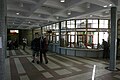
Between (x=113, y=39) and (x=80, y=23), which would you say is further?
(x=80, y=23)

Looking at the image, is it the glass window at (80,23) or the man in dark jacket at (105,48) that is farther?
the glass window at (80,23)

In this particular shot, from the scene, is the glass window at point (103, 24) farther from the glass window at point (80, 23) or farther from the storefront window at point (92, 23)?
the glass window at point (80, 23)

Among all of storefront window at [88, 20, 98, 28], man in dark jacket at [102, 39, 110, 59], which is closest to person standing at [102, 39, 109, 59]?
man in dark jacket at [102, 39, 110, 59]

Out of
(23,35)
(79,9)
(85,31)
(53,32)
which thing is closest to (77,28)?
(85,31)

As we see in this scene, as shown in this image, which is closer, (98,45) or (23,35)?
(98,45)

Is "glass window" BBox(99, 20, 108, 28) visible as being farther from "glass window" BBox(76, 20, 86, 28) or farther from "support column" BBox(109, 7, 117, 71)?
"support column" BBox(109, 7, 117, 71)

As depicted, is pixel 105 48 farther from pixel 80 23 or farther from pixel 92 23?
pixel 80 23

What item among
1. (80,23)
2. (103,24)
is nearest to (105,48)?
(103,24)

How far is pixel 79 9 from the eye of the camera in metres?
10.4

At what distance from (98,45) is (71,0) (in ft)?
20.7

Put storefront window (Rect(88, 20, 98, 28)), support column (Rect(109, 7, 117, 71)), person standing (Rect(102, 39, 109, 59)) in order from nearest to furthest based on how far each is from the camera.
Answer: support column (Rect(109, 7, 117, 71)), person standing (Rect(102, 39, 109, 59)), storefront window (Rect(88, 20, 98, 28))

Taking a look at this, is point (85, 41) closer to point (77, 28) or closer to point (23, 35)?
point (77, 28)

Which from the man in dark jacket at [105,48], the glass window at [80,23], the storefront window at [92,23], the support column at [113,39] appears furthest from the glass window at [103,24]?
the support column at [113,39]

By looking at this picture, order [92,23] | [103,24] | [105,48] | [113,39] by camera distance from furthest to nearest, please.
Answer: [103,24] → [92,23] → [105,48] → [113,39]
